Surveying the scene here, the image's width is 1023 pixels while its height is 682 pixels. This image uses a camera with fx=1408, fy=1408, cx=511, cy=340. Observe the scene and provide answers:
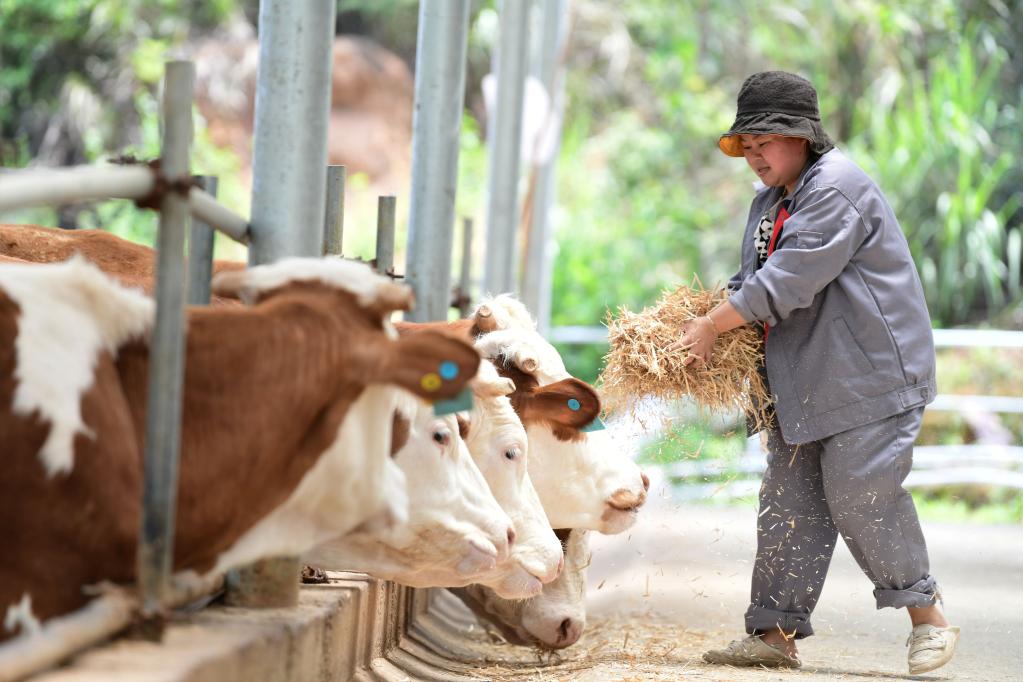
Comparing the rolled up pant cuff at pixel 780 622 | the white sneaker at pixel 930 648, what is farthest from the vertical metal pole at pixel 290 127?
the white sneaker at pixel 930 648

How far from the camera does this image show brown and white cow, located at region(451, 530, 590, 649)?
4.57 meters

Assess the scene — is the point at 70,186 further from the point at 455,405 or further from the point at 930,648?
the point at 930,648

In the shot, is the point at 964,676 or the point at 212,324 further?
the point at 964,676

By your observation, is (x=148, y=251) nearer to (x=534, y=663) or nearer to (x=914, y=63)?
(x=534, y=663)

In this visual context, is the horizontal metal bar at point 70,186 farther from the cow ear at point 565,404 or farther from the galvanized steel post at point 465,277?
the galvanized steel post at point 465,277

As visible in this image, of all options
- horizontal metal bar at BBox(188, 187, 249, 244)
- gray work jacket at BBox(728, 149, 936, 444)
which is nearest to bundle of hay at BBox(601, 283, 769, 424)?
gray work jacket at BBox(728, 149, 936, 444)

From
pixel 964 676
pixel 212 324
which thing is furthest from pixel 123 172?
pixel 964 676

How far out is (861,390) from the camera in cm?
430

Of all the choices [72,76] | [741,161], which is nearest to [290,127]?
[741,161]

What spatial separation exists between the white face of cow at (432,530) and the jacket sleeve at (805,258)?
139cm

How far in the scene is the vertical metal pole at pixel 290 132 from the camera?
11.0 feet

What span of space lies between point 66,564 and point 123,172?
651 millimetres

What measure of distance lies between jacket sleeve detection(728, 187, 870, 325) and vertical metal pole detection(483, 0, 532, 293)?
176 inches

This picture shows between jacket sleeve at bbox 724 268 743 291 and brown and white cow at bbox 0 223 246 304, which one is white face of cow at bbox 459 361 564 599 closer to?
brown and white cow at bbox 0 223 246 304
